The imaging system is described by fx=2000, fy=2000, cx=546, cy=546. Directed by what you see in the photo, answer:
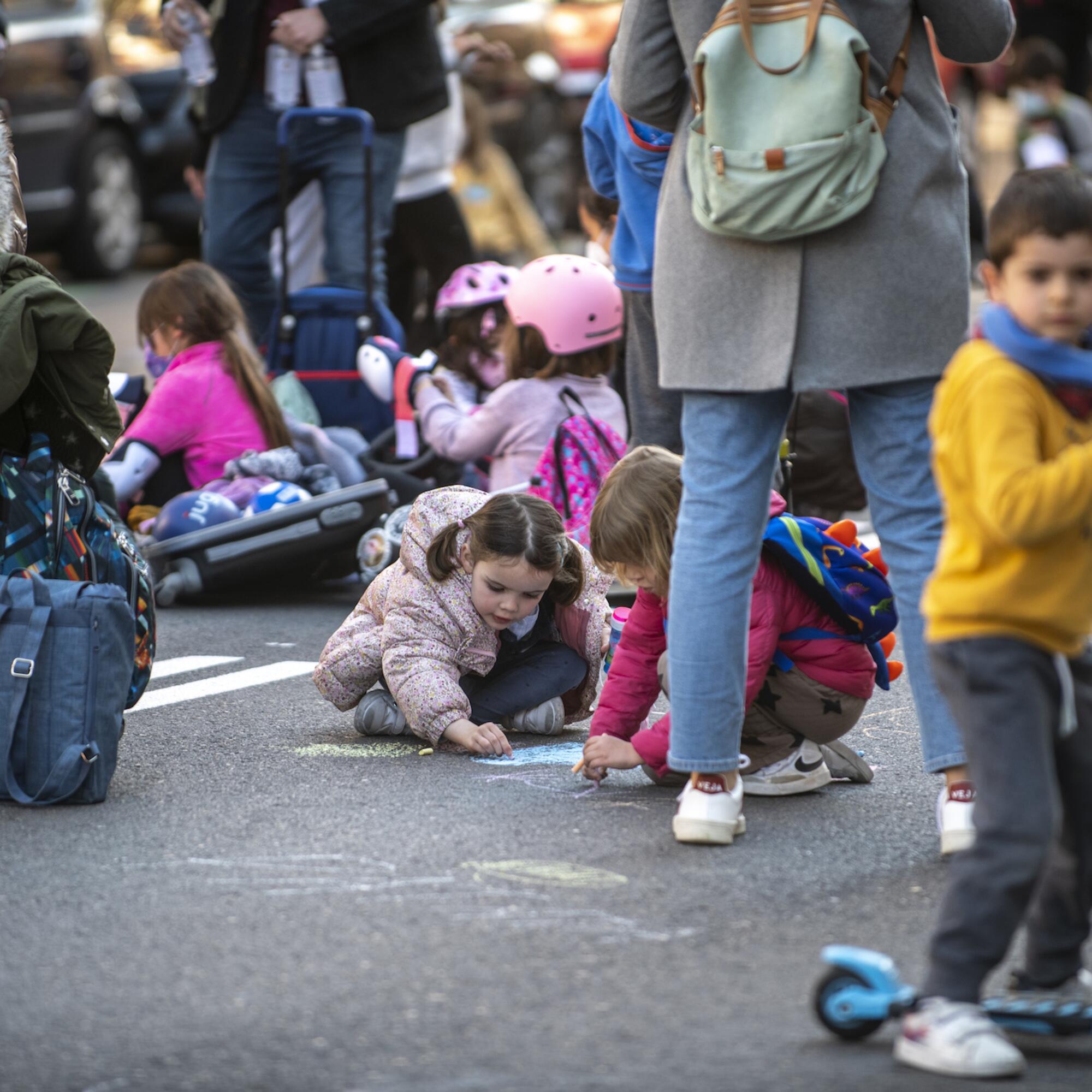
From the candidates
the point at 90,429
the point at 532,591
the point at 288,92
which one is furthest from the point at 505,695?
the point at 288,92

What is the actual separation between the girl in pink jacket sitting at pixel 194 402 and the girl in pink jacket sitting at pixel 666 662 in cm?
276

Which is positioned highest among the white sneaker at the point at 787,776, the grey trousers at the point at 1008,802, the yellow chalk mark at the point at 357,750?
the grey trousers at the point at 1008,802

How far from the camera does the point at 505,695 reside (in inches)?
178

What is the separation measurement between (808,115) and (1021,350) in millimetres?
855

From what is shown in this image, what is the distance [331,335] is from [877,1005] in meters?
4.81

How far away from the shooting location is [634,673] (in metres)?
3.99

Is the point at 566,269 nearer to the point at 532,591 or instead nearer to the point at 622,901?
the point at 532,591

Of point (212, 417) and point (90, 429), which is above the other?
point (90, 429)

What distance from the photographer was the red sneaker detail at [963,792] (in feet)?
11.3

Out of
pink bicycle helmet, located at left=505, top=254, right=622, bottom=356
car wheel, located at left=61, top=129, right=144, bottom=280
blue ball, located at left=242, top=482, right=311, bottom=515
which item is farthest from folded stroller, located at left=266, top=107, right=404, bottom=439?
car wheel, located at left=61, top=129, right=144, bottom=280

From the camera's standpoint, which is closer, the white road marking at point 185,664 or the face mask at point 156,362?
the white road marking at point 185,664

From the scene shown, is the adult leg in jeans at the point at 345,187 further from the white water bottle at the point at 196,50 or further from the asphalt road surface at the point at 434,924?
the asphalt road surface at the point at 434,924

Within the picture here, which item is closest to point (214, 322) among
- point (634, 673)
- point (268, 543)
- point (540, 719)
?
point (268, 543)

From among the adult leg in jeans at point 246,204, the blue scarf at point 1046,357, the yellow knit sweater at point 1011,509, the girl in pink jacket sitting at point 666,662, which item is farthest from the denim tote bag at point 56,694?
the adult leg in jeans at point 246,204
